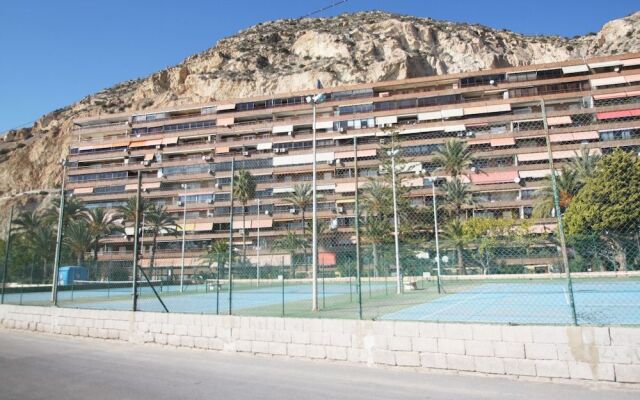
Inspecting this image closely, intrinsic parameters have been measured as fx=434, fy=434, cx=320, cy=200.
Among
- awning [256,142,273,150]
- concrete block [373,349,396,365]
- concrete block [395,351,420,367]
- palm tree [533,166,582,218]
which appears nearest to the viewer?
concrete block [395,351,420,367]

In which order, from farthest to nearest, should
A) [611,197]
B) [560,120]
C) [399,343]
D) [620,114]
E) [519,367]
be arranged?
[560,120] < [620,114] < [611,197] < [399,343] < [519,367]

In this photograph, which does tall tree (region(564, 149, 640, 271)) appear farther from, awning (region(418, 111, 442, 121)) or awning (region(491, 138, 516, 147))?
awning (region(418, 111, 442, 121))

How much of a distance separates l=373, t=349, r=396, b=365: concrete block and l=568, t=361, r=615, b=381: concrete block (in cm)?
291

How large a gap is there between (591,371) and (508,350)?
118 centimetres

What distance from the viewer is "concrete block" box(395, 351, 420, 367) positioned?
7.93 m

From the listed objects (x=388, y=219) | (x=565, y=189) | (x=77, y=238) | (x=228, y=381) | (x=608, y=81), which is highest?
(x=608, y=81)

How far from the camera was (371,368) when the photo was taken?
8211mm

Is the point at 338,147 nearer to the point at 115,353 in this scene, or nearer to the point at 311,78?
the point at 311,78

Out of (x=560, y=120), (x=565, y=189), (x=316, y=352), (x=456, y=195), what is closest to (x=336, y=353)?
(x=316, y=352)

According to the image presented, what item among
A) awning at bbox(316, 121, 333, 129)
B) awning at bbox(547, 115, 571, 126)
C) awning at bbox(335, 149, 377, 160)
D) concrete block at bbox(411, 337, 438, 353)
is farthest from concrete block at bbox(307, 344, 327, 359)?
awning at bbox(316, 121, 333, 129)

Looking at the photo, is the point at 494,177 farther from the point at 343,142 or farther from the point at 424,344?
the point at 424,344

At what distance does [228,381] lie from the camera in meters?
7.24

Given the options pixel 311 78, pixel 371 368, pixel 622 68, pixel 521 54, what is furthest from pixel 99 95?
pixel 371 368

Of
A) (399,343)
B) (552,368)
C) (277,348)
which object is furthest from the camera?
(277,348)
